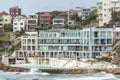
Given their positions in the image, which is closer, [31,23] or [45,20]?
[31,23]

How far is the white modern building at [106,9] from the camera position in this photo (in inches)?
3250

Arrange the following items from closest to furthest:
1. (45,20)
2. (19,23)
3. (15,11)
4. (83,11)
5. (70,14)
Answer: (19,23), (45,20), (70,14), (83,11), (15,11)

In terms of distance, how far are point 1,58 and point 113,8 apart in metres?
20.7

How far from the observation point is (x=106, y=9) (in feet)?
274

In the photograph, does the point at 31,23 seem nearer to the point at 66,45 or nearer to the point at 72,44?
the point at 66,45

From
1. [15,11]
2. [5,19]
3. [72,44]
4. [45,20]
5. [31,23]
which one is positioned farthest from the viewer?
[15,11]

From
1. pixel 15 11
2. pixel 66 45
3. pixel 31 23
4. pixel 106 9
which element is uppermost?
pixel 106 9

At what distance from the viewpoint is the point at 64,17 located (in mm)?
92188

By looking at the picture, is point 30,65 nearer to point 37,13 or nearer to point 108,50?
point 108,50

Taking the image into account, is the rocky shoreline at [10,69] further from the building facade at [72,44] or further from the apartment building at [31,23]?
the apartment building at [31,23]

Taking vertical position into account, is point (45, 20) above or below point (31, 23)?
above

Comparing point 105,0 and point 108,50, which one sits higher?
point 105,0

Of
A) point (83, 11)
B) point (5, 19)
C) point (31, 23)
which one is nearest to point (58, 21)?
point (31, 23)

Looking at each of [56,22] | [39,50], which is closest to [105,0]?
[56,22]
